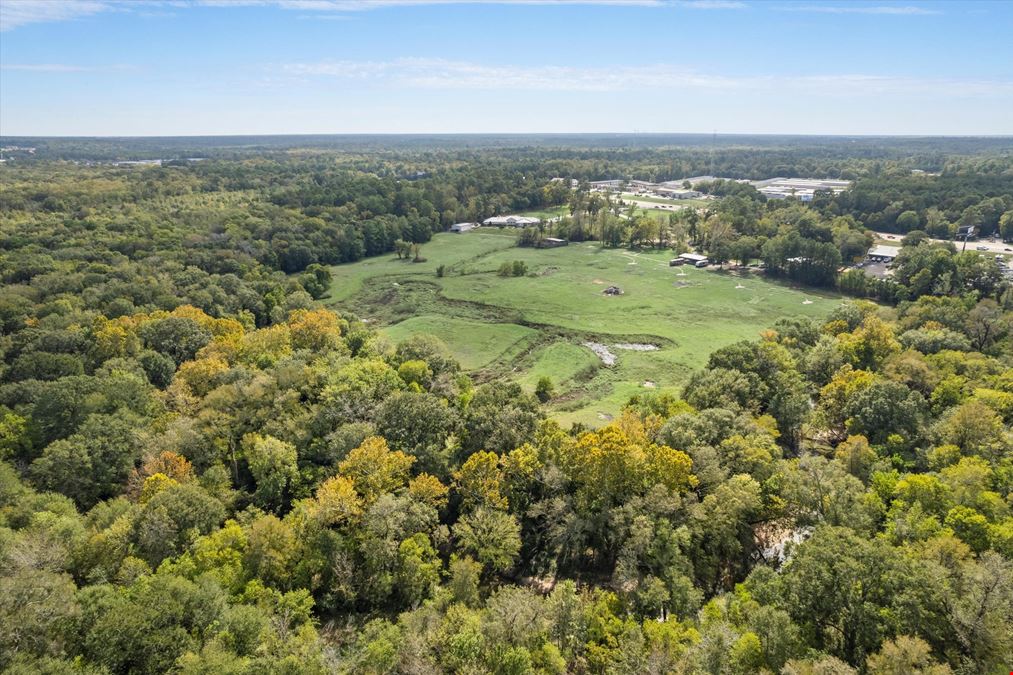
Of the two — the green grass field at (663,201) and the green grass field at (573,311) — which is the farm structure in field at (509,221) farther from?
the green grass field at (663,201)

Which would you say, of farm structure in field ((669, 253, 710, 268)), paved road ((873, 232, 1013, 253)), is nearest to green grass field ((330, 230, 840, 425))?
farm structure in field ((669, 253, 710, 268))

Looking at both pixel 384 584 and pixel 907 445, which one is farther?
pixel 907 445

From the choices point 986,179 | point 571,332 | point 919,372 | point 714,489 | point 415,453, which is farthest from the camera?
point 986,179

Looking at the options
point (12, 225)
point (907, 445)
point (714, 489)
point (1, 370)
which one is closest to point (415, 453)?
point (714, 489)

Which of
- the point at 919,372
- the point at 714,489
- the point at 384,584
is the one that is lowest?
the point at 384,584

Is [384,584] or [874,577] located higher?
[874,577]

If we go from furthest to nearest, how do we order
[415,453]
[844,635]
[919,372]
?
[919,372] → [415,453] → [844,635]

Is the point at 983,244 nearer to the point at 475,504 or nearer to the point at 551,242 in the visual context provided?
the point at 551,242

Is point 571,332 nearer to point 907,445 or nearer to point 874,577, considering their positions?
point 907,445
